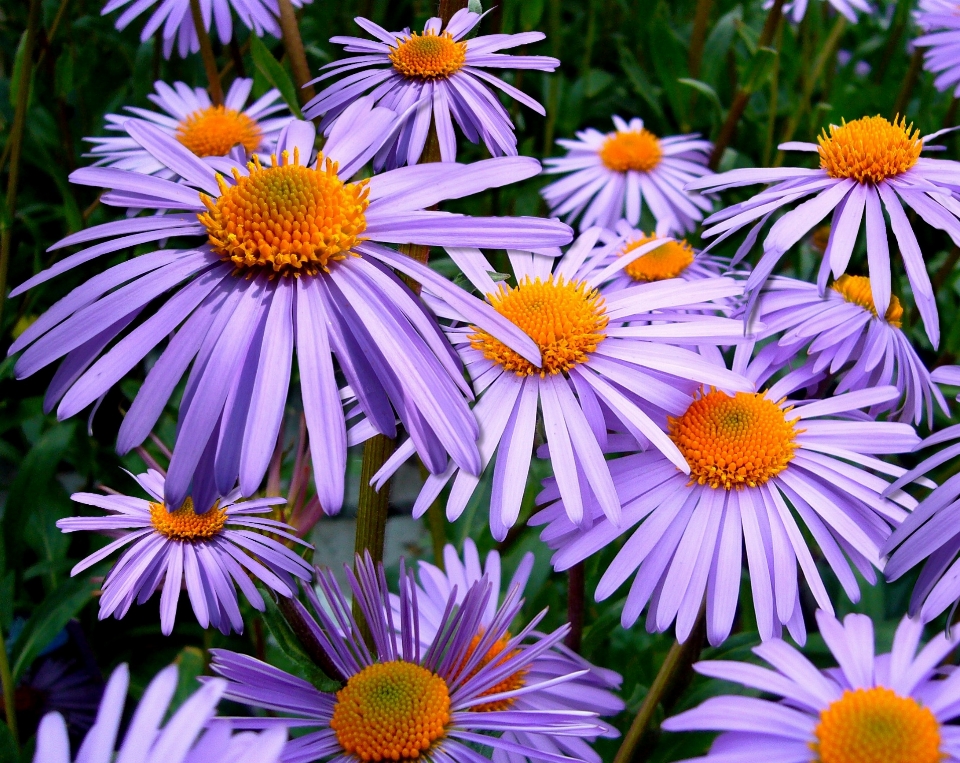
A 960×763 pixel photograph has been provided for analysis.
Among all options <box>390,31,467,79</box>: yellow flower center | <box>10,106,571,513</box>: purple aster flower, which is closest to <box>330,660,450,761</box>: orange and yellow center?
<box>10,106,571,513</box>: purple aster flower

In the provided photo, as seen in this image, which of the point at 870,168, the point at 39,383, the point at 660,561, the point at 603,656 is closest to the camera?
the point at 660,561

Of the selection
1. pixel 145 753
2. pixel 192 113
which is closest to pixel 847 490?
pixel 145 753

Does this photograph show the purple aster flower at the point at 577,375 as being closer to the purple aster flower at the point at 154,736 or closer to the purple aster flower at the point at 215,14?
the purple aster flower at the point at 154,736

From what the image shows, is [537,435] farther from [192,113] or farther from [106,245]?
[192,113]

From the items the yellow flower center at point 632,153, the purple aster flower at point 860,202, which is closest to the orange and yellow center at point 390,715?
the purple aster flower at point 860,202

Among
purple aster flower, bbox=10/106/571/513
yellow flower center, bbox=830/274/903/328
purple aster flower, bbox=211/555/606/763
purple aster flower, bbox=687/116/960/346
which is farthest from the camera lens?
yellow flower center, bbox=830/274/903/328

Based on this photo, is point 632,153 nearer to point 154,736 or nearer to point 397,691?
point 397,691

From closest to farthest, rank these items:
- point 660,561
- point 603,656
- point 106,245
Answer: point 106,245 → point 660,561 → point 603,656

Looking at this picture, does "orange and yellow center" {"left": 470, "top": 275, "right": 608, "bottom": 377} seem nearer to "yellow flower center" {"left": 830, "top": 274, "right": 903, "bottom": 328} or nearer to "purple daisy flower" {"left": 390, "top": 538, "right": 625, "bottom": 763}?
"purple daisy flower" {"left": 390, "top": 538, "right": 625, "bottom": 763}
